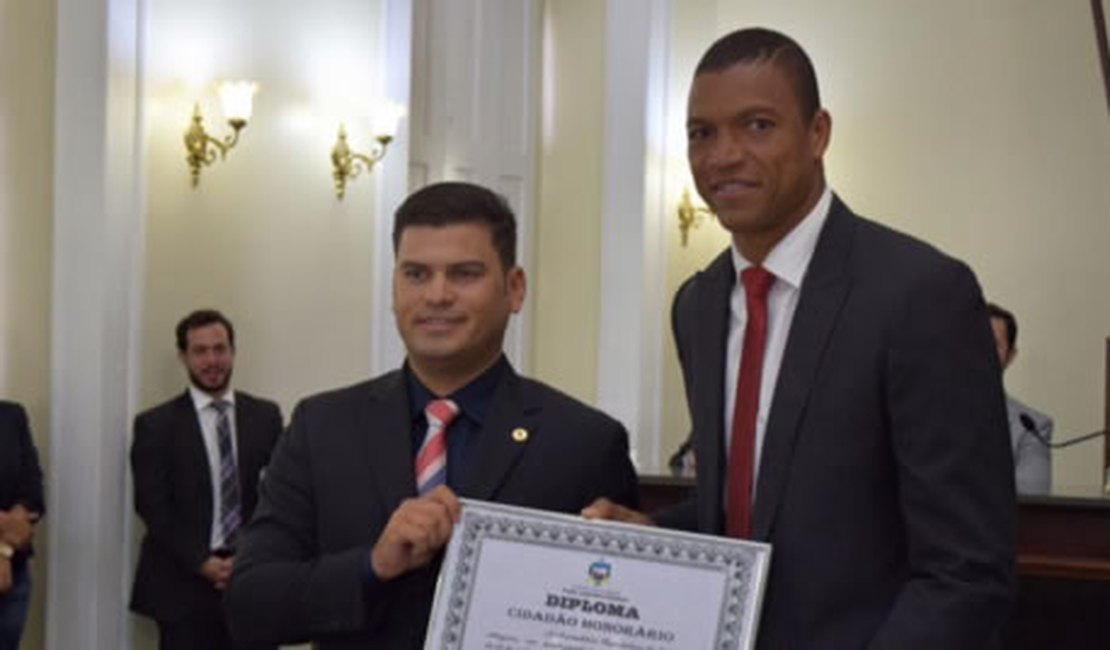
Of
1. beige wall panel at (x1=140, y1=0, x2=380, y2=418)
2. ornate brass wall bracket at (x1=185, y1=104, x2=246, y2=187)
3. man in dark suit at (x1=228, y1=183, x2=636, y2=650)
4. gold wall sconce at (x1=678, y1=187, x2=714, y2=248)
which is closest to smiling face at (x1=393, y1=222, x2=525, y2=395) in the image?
man in dark suit at (x1=228, y1=183, x2=636, y2=650)

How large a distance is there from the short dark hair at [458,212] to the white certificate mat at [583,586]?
1.22 feet

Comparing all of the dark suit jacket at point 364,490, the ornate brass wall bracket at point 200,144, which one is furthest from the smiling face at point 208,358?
the dark suit jacket at point 364,490

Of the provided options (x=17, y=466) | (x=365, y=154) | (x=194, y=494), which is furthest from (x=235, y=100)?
(x=17, y=466)

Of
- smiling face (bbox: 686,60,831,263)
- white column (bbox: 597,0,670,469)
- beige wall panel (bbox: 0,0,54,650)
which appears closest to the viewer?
smiling face (bbox: 686,60,831,263)

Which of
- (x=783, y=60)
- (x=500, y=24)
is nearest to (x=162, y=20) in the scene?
(x=500, y=24)

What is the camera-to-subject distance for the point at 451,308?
2020 millimetres

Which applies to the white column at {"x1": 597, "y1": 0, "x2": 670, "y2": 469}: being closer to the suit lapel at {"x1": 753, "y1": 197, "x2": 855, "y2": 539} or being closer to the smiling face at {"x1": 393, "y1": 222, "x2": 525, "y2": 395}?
the smiling face at {"x1": 393, "y1": 222, "x2": 525, "y2": 395}

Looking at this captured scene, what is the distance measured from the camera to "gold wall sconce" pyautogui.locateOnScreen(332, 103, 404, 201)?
25.2 ft

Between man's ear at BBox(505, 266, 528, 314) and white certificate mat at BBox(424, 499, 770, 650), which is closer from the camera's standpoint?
white certificate mat at BBox(424, 499, 770, 650)

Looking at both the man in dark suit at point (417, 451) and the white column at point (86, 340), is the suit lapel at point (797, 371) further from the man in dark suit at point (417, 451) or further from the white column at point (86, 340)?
the white column at point (86, 340)

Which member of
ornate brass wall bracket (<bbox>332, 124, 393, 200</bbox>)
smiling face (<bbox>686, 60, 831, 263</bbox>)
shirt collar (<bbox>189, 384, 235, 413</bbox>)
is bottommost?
shirt collar (<bbox>189, 384, 235, 413</bbox>)

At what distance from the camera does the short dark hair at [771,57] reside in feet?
6.13

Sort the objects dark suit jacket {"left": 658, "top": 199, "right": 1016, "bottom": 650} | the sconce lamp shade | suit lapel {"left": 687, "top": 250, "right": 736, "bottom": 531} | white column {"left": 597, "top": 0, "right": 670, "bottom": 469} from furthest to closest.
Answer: white column {"left": 597, "top": 0, "right": 670, "bottom": 469} < the sconce lamp shade < suit lapel {"left": 687, "top": 250, "right": 736, "bottom": 531} < dark suit jacket {"left": 658, "top": 199, "right": 1016, "bottom": 650}

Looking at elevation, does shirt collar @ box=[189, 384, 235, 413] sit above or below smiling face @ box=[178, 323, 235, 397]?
below
